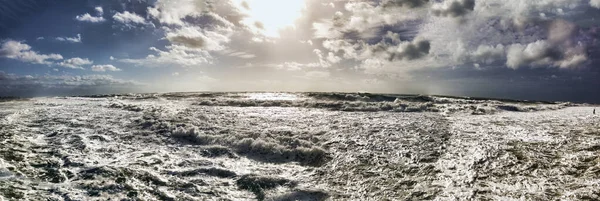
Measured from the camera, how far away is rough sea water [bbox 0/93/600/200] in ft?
30.0

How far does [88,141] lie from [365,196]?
12.8 meters

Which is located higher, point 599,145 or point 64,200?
point 599,145

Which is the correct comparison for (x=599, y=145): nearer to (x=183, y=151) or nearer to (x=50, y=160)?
(x=183, y=151)

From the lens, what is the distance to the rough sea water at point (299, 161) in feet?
30.0

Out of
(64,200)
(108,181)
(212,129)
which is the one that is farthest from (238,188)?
(212,129)

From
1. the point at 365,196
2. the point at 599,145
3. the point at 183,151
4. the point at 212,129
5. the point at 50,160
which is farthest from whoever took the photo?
the point at 212,129

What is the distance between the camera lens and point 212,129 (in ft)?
58.5

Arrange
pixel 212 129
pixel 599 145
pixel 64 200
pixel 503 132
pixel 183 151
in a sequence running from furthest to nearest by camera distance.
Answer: pixel 212 129
pixel 503 132
pixel 183 151
pixel 599 145
pixel 64 200

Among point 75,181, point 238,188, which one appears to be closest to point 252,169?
point 238,188

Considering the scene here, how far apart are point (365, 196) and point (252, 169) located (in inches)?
176

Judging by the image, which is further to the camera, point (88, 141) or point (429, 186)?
point (88, 141)

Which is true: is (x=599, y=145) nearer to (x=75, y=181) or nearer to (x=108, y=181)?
(x=108, y=181)

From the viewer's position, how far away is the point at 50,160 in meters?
11.5

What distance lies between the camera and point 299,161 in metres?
12.9
